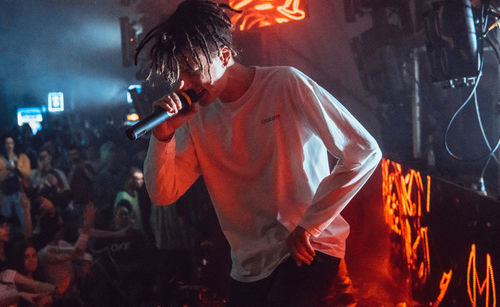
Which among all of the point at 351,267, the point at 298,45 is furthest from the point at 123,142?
the point at 351,267

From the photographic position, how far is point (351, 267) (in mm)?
4551

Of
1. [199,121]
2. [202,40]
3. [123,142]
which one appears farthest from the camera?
[123,142]

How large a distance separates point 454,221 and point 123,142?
7.09 meters

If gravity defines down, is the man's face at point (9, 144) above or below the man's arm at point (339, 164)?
above

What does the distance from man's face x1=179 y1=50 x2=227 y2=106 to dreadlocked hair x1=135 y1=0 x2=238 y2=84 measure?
0.01 metres

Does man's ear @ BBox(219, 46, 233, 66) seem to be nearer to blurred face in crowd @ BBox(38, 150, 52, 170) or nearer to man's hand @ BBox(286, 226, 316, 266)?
man's hand @ BBox(286, 226, 316, 266)

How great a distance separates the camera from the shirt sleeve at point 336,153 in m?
1.68

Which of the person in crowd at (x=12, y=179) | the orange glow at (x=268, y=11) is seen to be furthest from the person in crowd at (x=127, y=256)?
the orange glow at (x=268, y=11)

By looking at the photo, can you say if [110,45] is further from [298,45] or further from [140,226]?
[140,226]

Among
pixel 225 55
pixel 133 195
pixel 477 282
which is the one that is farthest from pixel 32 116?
pixel 477 282

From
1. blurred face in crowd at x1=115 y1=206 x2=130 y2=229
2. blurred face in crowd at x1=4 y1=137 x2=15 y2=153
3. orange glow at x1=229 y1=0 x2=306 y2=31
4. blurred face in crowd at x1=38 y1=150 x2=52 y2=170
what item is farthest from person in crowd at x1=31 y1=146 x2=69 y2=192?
orange glow at x1=229 y1=0 x2=306 y2=31

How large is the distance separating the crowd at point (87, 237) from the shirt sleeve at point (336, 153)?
153 inches

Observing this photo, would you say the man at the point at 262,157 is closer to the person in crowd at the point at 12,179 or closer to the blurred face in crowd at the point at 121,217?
the blurred face in crowd at the point at 121,217

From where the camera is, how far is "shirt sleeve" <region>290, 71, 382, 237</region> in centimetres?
168
